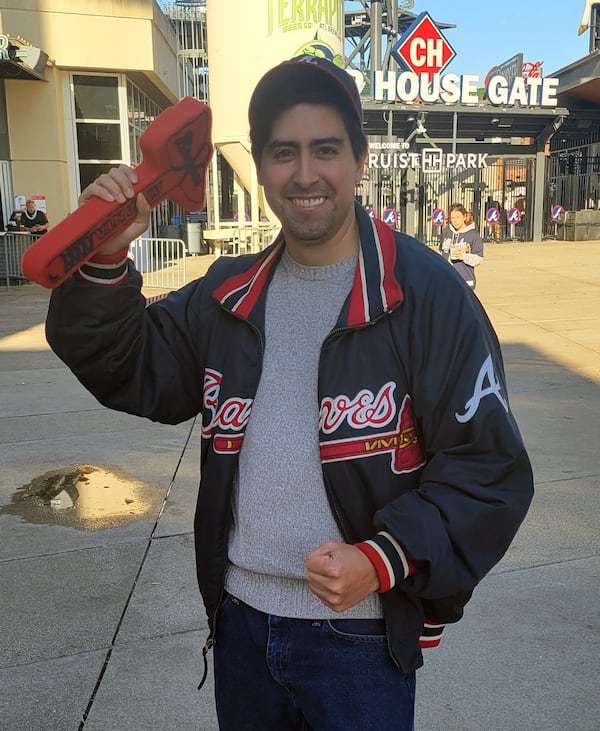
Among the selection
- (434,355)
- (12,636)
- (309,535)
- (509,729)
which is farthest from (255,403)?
(12,636)

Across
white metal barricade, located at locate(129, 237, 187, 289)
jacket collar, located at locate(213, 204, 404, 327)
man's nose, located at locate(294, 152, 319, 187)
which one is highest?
man's nose, located at locate(294, 152, 319, 187)

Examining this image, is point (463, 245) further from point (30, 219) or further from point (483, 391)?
point (30, 219)

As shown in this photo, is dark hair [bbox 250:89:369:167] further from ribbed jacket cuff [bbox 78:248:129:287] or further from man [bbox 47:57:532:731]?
ribbed jacket cuff [bbox 78:248:129:287]

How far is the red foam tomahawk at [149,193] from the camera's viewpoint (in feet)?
5.19

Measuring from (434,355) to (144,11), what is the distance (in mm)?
16794

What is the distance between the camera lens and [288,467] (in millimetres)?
1615

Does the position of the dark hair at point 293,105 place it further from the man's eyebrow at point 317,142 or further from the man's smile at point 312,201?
the man's smile at point 312,201

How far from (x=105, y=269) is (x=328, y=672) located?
40.3 inches

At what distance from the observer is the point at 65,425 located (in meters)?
6.25

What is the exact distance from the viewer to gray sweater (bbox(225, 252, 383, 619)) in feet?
5.25

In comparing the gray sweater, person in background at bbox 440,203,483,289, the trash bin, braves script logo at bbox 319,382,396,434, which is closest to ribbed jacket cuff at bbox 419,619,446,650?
the gray sweater

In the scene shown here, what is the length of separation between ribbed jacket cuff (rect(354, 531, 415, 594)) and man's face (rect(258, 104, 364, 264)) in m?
0.65

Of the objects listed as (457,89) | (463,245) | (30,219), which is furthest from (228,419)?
(457,89)

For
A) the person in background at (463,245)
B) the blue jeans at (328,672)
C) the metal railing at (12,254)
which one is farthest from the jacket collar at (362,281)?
the metal railing at (12,254)
